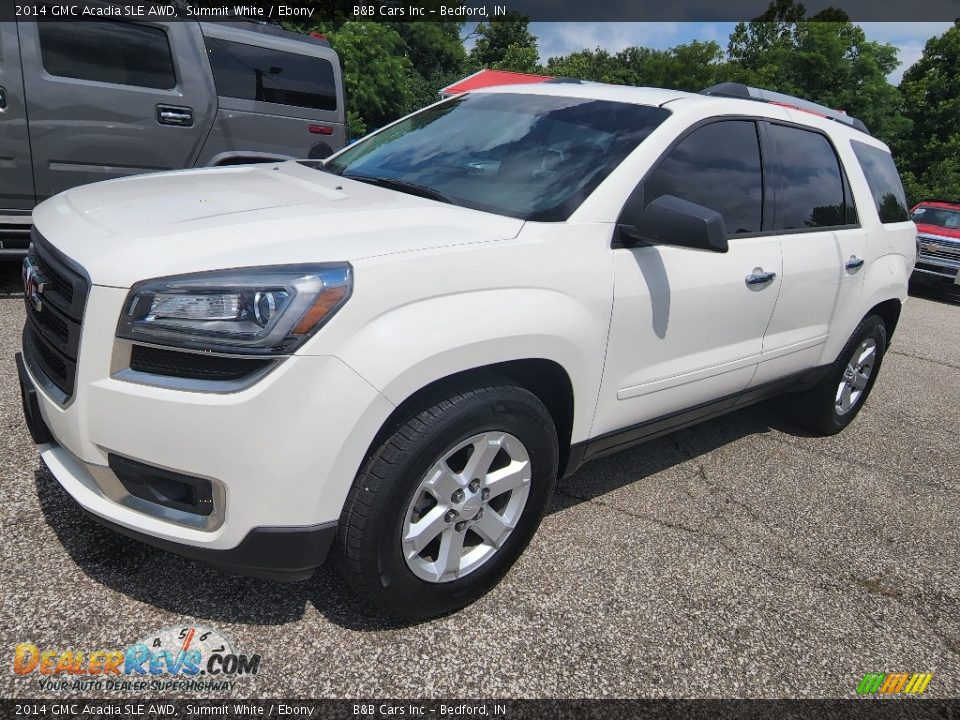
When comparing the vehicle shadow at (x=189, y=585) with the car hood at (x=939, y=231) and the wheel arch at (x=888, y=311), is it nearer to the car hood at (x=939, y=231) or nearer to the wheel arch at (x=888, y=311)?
the wheel arch at (x=888, y=311)

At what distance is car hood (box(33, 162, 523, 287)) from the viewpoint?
1857 millimetres

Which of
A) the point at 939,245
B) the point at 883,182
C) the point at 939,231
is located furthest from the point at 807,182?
the point at 939,231

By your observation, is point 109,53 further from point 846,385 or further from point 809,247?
point 846,385

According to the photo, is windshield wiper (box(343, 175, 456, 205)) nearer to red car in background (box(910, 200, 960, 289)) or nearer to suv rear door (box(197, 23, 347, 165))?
suv rear door (box(197, 23, 347, 165))

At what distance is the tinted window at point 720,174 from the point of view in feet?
8.99

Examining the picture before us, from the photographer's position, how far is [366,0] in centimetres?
3023

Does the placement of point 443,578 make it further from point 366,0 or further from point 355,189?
point 366,0

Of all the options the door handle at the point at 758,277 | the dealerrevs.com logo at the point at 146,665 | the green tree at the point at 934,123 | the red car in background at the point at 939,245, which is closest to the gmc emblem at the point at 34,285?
the dealerrevs.com logo at the point at 146,665

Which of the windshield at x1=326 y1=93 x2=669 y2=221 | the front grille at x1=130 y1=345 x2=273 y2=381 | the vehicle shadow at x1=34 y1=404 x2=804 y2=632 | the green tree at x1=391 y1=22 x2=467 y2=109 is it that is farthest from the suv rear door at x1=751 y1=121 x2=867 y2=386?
the green tree at x1=391 y1=22 x2=467 y2=109

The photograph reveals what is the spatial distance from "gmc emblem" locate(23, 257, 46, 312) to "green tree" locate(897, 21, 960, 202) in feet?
98.1

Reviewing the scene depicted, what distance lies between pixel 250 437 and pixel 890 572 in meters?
2.67

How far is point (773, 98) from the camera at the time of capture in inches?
171

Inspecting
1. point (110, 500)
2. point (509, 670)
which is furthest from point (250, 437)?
point (509, 670)

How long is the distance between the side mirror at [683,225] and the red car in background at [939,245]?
37.2 ft
